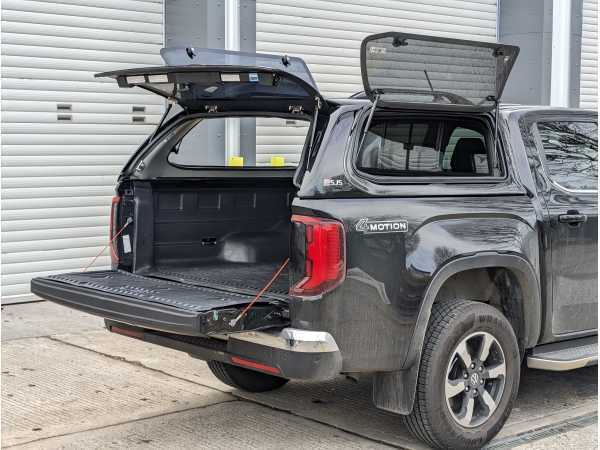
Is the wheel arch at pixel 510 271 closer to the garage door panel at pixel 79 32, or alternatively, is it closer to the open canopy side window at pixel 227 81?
the open canopy side window at pixel 227 81

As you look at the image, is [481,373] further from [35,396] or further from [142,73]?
[35,396]

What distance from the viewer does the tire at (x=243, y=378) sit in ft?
19.6

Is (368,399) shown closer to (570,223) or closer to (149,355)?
(570,223)

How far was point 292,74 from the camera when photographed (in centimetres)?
471

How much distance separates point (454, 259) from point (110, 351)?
3.58m

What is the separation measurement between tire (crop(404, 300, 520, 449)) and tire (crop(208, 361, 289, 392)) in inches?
57.7

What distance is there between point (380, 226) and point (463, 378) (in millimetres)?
1020

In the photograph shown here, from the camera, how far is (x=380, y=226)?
4.60 m

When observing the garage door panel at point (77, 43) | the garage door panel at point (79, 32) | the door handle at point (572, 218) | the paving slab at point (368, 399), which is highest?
the garage door panel at point (79, 32)

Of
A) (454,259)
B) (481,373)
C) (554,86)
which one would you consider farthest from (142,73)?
(554,86)

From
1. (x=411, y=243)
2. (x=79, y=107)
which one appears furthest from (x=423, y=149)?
(x=79, y=107)

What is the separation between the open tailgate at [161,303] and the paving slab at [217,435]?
0.78 m

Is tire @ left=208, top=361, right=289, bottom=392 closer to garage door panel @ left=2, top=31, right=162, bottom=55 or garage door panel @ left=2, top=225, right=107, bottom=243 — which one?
garage door panel @ left=2, top=225, right=107, bottom=243

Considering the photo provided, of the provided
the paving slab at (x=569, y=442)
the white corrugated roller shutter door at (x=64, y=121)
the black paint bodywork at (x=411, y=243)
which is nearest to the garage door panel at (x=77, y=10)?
the white corrugated roller shutter door at (x=64, y=121)
